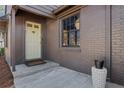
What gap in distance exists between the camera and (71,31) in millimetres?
4559

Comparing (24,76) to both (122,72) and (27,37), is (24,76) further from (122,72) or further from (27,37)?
(122,72)

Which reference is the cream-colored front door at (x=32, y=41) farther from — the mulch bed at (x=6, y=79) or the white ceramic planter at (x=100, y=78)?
the white ceramic planter at (x=100, y=78)

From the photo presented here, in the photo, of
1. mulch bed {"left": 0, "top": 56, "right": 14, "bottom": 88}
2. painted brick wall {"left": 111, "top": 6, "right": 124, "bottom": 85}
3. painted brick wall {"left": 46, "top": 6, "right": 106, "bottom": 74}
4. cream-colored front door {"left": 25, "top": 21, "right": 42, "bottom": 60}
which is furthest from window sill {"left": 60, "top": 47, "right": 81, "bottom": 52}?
mulch bed {"left": 0, "top": 56, "right": 14, "bottom": 88}

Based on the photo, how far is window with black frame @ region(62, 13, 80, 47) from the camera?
4.26 metres

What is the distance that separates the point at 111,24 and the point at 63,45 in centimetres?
251

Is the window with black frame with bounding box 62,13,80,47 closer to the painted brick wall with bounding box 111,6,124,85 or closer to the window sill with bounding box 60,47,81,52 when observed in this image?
the window sill with bounding box 60,47,81,52

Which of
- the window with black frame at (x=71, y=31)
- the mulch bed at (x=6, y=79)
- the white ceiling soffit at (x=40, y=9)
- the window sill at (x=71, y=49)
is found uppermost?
the white ceiling soffit at (x=40, y=9)

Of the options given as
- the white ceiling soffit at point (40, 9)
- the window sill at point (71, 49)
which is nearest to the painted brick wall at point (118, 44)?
the window sill at point (71, 49)

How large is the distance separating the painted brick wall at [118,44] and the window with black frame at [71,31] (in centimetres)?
154

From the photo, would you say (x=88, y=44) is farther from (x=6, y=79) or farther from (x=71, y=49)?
(x=6, y=79)

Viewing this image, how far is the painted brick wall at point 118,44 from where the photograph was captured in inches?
109

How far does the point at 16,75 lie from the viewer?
11.1 ft
